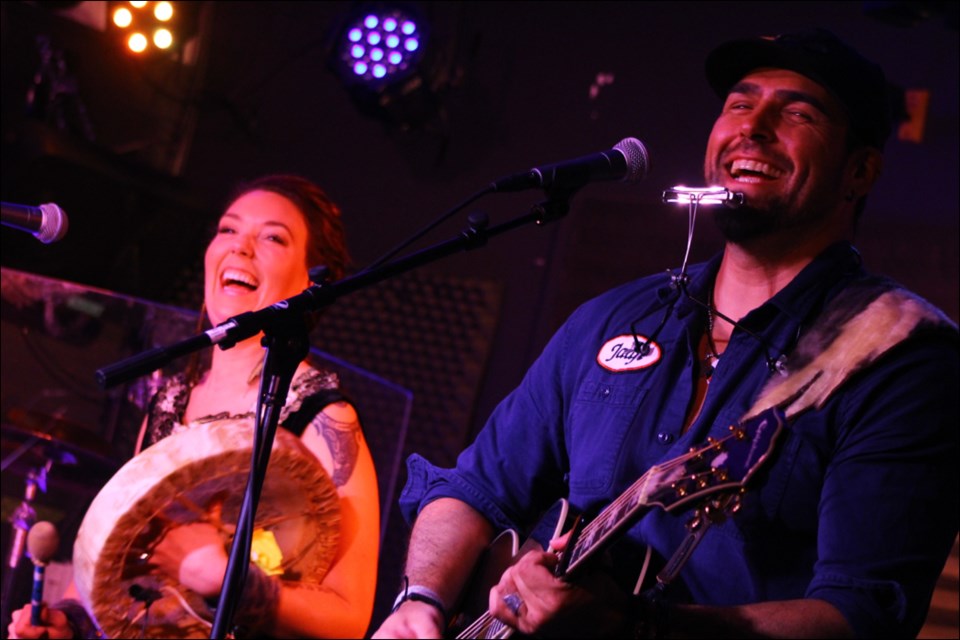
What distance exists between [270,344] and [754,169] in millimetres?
1114

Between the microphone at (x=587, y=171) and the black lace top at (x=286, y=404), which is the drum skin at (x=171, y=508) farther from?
the microphone at (x=587, y=171)

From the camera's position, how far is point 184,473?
278 centimetres

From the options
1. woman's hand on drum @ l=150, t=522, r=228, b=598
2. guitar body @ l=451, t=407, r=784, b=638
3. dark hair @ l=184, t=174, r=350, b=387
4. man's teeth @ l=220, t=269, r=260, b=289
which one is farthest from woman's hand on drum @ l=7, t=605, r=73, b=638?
guitar body @ l=451, t=407, r=784, b=638

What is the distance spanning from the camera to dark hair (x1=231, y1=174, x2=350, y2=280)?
3.60 m

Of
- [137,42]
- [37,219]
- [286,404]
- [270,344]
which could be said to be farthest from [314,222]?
[137,42]

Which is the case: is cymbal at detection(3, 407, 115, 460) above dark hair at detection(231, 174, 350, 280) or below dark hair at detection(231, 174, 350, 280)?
below

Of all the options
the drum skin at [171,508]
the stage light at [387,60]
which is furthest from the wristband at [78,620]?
the stage light at [387,60]

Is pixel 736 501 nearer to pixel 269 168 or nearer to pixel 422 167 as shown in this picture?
pixel 422 167

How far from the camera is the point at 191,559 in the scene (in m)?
2.85

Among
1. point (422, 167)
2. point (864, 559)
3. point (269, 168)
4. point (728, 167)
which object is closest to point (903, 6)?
point (728, 167)

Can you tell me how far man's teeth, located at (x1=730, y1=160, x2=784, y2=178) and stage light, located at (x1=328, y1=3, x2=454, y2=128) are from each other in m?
2.71

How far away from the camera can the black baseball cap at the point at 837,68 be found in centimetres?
257

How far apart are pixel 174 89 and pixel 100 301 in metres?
1.62

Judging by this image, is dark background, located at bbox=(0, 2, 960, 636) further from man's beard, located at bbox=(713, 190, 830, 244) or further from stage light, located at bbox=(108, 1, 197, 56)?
man's beard, located at bbox=(713, 190, 830, 244)
